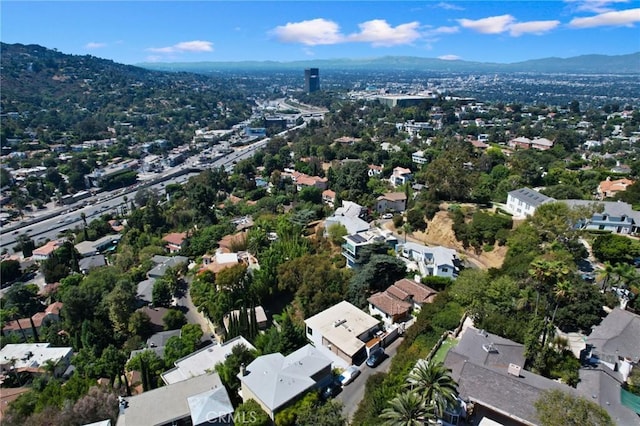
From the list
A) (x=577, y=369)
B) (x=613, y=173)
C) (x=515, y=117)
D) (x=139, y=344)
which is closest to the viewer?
(x=577, y=369)

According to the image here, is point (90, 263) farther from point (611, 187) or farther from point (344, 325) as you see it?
point (611, 187)

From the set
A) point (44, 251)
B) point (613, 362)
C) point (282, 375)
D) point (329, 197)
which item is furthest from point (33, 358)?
point (329, 197)

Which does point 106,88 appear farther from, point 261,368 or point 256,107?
point 261,368

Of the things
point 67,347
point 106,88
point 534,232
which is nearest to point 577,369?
point 534,232

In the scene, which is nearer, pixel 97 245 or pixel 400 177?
pixel 97 245

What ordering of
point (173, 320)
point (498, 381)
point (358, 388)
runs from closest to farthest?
point (498, 381) < point (358, 388) < point (173, 320)

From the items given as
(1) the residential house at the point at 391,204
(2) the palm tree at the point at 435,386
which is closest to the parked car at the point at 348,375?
(2) the palm tree at the point at 435,386

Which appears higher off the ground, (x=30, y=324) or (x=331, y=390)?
(x=331, y=390)
